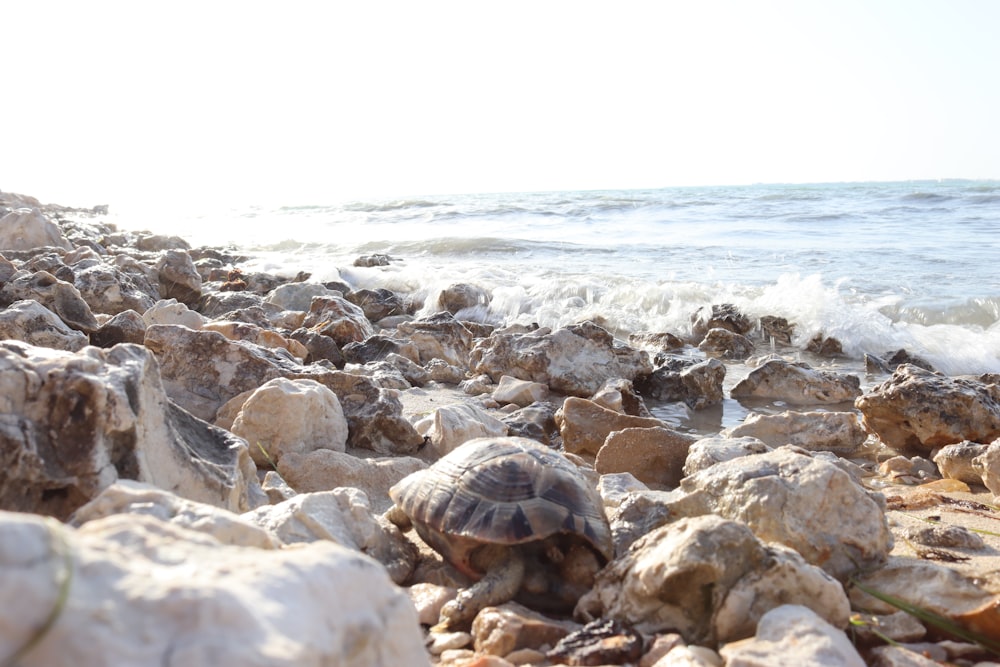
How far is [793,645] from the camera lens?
1734 millimetres

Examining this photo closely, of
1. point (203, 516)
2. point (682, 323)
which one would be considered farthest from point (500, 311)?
point (203, 516)

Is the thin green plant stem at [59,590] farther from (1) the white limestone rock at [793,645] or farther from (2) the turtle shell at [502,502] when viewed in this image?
(2) the turtle shell at [502,502]

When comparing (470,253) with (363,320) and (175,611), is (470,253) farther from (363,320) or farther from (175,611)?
(175,611)

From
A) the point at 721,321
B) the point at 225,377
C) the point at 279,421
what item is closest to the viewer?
the point at 279,421

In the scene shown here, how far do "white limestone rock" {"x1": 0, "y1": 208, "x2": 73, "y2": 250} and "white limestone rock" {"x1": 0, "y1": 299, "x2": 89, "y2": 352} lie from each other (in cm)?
756

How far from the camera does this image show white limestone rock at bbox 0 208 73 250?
11391 mm

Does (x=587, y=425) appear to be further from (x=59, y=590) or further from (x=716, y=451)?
(x=59, y=590)

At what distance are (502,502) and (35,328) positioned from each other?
3.24 meters

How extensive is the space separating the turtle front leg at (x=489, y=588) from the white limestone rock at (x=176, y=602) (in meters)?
1.03

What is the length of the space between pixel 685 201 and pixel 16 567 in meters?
27.6

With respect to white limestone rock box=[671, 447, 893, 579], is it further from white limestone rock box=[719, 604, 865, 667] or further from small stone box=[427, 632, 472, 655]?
small stone box=[427, 632, 472, 655]

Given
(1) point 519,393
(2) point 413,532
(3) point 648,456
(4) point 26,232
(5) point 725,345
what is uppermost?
(4) point 26,232

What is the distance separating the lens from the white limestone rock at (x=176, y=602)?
3.17ft

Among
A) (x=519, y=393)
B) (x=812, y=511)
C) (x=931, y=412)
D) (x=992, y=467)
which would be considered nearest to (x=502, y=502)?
(x=812, y=511)
